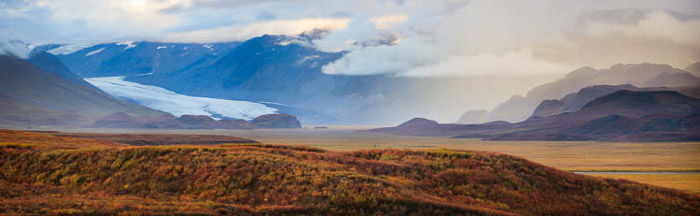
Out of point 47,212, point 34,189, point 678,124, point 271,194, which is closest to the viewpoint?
point 47,212

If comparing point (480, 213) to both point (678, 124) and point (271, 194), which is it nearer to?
point (271, 194)

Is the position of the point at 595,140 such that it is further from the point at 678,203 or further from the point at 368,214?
the point at 368,214

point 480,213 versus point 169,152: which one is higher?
point 169,152

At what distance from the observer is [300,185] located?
33.7 m

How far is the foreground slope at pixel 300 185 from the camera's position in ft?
100

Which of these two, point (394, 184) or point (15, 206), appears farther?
point (394, 184)

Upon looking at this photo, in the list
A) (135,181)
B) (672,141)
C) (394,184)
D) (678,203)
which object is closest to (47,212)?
(135,181)

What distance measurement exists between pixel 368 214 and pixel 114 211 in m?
11.1

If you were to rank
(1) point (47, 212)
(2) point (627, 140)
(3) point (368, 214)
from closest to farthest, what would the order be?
(1) point (47, 212) → (3) point (368, 214) → (2) point (627, 140)

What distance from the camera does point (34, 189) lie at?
35.4m

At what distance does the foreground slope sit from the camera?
30547 mm

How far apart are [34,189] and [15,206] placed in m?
7.78

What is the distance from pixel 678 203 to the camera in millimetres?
38375

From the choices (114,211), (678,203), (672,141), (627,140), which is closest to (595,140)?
(627,140)
